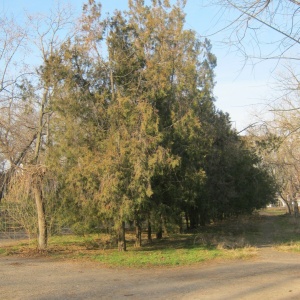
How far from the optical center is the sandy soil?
28.6 ft

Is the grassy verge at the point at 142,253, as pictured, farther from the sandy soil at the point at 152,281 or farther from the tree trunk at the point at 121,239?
the sandy soil at the point at 152,281

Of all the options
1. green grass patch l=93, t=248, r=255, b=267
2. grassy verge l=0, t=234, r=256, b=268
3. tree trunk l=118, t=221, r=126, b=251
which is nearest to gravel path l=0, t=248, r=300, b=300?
green grass patch l=93, t=248, r=255, b=267

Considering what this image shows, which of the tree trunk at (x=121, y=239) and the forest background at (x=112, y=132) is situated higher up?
the forest background at (x=112, y=132)

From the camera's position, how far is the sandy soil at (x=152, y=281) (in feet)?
28.6

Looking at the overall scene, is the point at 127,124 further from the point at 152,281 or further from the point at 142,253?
the point at 152,281

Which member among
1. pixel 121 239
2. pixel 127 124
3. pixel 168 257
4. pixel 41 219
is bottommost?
pixel 168 257

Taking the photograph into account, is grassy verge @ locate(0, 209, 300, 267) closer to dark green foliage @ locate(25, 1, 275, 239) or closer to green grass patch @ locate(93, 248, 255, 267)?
green grass patch @ locate(93, 248, 255, 267)

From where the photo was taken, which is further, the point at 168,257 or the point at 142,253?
the point at 142,253

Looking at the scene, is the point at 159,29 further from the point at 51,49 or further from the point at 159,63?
the point at 51,49

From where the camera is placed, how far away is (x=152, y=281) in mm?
10656

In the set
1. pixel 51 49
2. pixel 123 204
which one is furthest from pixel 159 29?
pixel 123 204

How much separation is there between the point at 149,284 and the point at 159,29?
1145 cm

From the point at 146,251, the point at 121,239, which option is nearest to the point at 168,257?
the point at 146,251

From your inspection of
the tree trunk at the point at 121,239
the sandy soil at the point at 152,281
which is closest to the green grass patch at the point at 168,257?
the tree trunk at the point at 121,239
